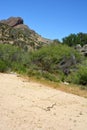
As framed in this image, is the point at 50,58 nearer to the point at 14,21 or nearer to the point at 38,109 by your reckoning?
the point at 38,109

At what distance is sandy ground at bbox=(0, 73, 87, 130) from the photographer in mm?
9320

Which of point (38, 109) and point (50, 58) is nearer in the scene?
point (38, 109)

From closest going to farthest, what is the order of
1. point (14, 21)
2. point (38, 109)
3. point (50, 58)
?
point (38, 109) < point (50, 58) < point (14, 21)

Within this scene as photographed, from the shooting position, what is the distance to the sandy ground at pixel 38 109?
367 inches

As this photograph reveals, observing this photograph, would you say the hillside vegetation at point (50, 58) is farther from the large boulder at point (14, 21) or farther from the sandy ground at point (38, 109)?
the large boulder at point (14, 21)

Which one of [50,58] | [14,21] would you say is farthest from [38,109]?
[14,21]

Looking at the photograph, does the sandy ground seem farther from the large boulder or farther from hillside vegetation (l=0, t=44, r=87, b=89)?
the large boulder

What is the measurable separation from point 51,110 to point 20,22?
440ft

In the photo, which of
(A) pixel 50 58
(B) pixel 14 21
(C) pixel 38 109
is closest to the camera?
(C) pixel 38 109

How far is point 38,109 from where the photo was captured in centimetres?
1088

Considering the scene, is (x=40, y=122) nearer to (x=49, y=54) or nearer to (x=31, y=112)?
(x=31, y=112)

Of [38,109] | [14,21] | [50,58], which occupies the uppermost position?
[14,21]

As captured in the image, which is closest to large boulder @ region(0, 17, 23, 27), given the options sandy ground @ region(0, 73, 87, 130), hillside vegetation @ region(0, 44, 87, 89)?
hillside vegetation @ region(0, 44, 87, 89)

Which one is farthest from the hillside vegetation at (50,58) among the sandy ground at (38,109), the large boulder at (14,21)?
the large boulder at (14,21)
